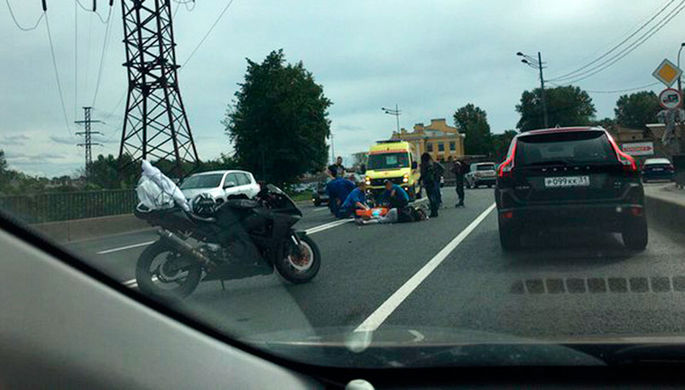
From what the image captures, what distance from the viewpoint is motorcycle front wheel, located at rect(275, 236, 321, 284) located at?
7691 millimetres

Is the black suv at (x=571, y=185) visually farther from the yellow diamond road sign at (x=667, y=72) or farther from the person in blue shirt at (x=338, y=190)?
the person in blue shirt at (x=338, y=190)

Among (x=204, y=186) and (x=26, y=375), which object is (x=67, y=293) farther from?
(x=204, y=186)

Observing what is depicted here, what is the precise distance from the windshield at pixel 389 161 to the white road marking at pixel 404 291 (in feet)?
51.3

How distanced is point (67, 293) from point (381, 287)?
561cm

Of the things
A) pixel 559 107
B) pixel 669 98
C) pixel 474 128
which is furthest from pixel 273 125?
pixel 474 128

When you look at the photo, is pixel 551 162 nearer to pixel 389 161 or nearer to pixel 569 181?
pixel 569 181

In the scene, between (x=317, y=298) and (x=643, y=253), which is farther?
(x=643, y=253)

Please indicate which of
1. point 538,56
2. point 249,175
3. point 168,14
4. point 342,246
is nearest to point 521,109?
point 538,56

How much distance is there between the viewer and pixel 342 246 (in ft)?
38.7

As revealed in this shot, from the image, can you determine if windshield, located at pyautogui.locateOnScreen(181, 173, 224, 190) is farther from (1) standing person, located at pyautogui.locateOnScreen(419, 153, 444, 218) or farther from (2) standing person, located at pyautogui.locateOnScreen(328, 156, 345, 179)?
(1) standing person, located at pyautogui.locateOnScreen(419, 153, 444, 218)

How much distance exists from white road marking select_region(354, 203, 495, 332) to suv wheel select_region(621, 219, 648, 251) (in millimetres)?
2427

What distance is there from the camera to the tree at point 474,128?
134 meters

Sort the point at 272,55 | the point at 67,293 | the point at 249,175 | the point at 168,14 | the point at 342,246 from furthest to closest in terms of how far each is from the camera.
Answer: the point at 272,55, the point at 249,175, the point at 342,246, the point at 168,14, the point at 67,293

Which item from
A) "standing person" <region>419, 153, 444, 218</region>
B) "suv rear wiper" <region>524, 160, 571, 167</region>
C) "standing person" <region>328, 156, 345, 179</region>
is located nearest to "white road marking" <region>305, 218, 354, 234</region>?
"standing person" <region>328, 156, 345, 179</region>
